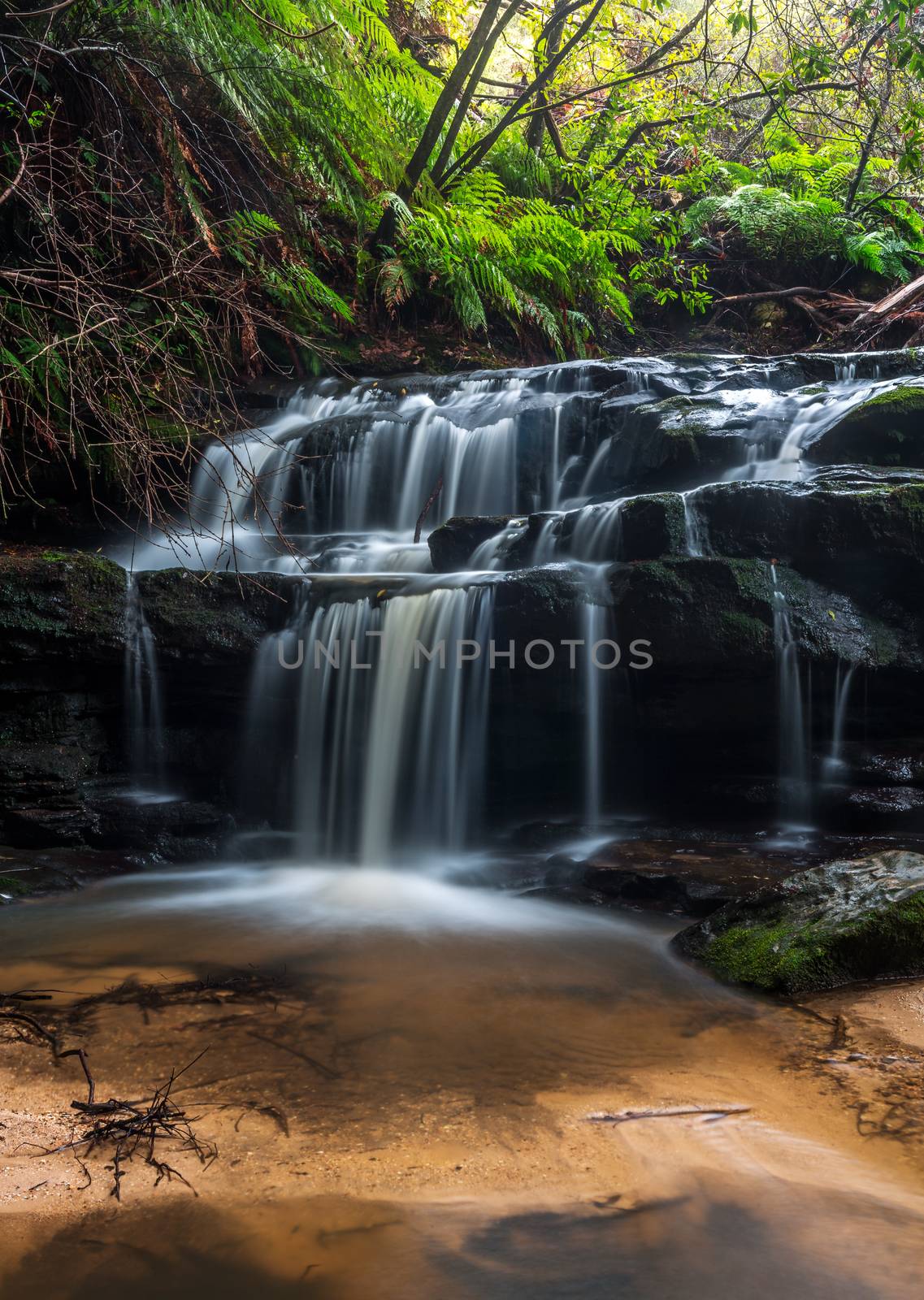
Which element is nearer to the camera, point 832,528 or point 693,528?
point 832,528

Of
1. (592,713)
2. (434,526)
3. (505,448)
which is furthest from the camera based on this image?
(505,448)

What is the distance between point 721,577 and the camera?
5.40 metres

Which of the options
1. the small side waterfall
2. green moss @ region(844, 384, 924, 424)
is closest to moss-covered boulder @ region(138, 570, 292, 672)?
the small side waterfall

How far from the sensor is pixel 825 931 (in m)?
3.42

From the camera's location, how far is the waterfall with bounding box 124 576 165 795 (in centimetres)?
583

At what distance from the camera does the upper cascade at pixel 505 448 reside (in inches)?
291

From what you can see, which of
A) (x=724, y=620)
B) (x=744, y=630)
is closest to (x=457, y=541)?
(x=724, y=620)

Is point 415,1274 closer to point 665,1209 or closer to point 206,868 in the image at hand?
point 665,1209

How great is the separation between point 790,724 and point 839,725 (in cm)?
33

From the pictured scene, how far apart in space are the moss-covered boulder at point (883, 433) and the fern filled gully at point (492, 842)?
0.02 metres

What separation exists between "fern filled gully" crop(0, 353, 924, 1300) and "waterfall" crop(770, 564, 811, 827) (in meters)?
0.02

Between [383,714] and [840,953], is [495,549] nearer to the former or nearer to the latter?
[383,714]

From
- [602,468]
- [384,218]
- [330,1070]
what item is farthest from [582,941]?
[384,218]

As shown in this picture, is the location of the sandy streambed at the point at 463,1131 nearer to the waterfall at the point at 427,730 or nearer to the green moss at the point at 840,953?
the green moss at the point at 840,953
